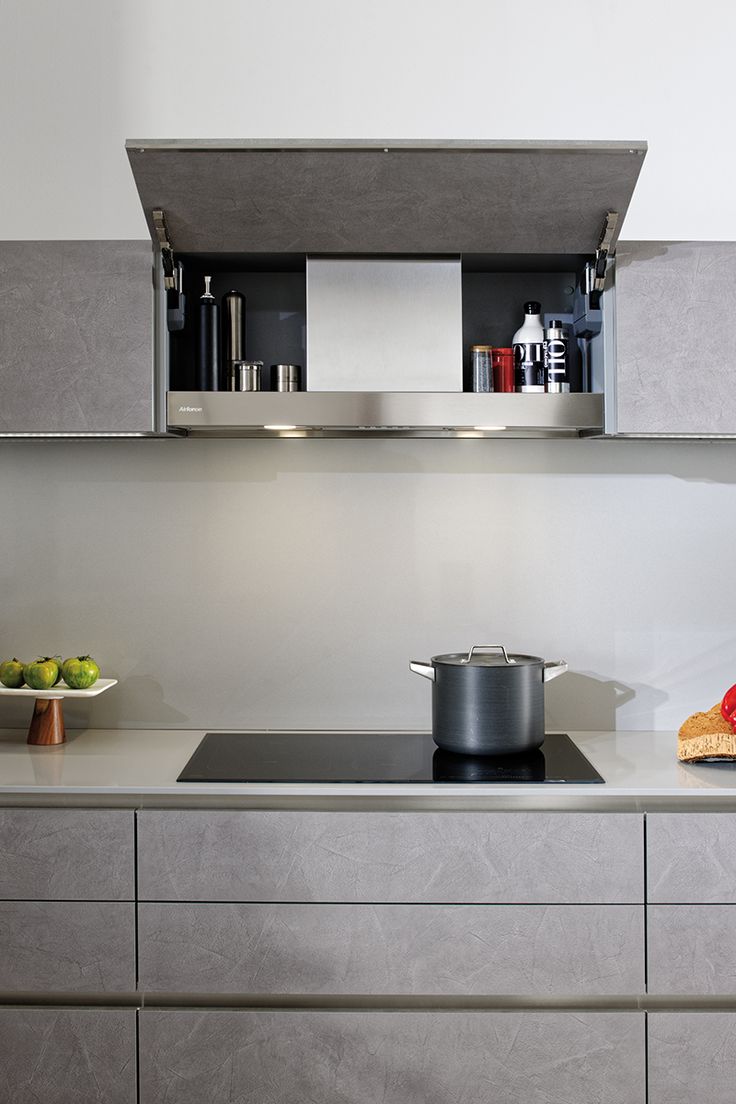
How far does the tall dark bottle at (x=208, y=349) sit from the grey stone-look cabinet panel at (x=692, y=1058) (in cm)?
164

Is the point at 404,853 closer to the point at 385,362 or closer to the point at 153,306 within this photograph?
the point at 385,362

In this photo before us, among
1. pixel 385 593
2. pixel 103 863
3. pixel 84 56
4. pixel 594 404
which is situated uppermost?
pixel 84 56

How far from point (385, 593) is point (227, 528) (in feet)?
1.42

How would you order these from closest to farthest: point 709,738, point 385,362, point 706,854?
point 706,854, point 709,738, point 385,362

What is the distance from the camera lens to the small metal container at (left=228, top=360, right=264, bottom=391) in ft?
7.36

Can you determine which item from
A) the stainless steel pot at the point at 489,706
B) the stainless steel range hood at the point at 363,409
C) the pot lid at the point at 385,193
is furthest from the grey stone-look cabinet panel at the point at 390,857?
the pot lid at the point at 385,193

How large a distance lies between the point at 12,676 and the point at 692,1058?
166 centimetres

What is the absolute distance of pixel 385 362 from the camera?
2.24m

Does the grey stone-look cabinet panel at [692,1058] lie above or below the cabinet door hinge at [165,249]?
below

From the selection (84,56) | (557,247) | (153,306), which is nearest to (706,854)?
(557,247)

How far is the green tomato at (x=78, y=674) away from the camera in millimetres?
2293

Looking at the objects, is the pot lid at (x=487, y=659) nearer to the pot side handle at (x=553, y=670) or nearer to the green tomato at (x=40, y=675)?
the pot side handle at (x=553, y=670)

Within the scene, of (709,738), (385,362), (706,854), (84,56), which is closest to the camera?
(706,854)

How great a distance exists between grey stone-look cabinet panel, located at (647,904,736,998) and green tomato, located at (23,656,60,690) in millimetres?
1394
